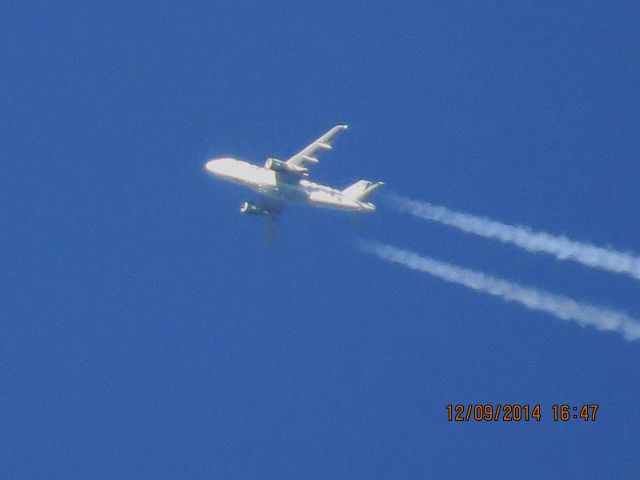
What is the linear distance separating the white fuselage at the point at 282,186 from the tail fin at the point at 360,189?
0.57 m

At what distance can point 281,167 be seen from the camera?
15050 cm

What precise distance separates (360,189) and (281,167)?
6957 millimetres

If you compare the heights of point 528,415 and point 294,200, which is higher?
point 294,200

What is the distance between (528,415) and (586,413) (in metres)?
4.69

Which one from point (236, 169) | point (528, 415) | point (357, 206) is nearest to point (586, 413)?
point (528, 415)

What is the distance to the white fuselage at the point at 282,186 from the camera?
5930 inches

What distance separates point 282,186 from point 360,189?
6.55m

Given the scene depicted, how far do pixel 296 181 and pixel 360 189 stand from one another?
5.41 m

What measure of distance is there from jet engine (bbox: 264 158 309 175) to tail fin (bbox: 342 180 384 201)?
13.4ft

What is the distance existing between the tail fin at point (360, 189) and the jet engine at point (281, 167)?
4072 mm

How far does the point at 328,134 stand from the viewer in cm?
15275

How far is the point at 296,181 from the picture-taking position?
151375 mm

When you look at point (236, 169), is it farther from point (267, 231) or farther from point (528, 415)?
point (528, 415)

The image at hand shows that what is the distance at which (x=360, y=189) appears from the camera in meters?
152
